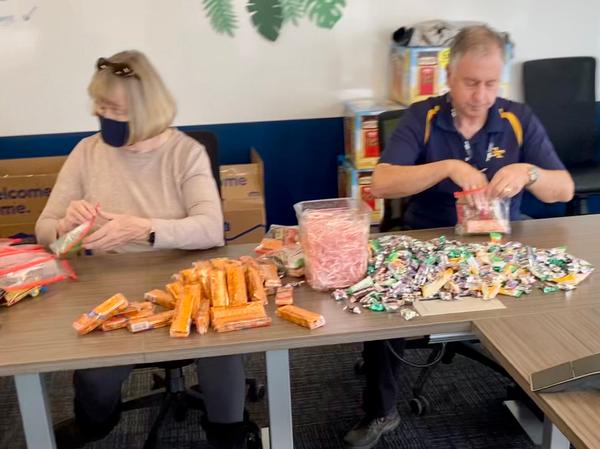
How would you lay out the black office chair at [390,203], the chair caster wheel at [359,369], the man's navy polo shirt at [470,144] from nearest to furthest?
the man's navy polo shirt at [470,144] → the black office chair at [390,203] → the chair caster wheel at [359,369]

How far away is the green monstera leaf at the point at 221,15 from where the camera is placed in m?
3.17

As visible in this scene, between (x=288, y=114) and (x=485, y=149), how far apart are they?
1.58m

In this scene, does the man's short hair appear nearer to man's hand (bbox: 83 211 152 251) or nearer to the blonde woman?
the blonde woman

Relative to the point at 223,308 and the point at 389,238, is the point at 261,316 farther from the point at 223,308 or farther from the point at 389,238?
the point at 389,238

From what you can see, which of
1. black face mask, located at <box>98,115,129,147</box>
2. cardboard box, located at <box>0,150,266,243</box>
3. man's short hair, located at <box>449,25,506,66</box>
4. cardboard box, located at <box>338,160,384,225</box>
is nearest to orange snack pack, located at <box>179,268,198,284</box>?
black face mask, located at <box>98,115,129,147</box>

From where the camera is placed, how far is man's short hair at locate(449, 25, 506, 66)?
183 centimetres

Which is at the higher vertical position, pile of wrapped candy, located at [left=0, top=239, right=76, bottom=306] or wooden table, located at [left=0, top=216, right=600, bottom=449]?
pile of wrapped candy, located at [left=0, top=239, right=76, bottom=306]

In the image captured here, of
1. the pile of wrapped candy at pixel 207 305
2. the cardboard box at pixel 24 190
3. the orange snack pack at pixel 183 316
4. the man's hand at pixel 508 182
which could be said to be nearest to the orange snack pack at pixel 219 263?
the pile of wrapped candy at pixel 207 305

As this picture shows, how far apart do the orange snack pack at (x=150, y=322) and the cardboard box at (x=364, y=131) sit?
1.96 m

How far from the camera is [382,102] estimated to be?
3.34 m

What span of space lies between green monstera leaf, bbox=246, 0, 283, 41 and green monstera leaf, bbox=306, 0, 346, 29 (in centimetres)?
16

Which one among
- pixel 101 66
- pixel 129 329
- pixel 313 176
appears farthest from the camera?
pixel 313 176

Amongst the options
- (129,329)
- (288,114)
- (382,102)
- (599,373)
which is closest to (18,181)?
(288,114)

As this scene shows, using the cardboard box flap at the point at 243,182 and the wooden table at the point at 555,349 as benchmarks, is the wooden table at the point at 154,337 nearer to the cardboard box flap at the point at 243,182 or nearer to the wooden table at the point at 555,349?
the wooden table at the point at 555,349
